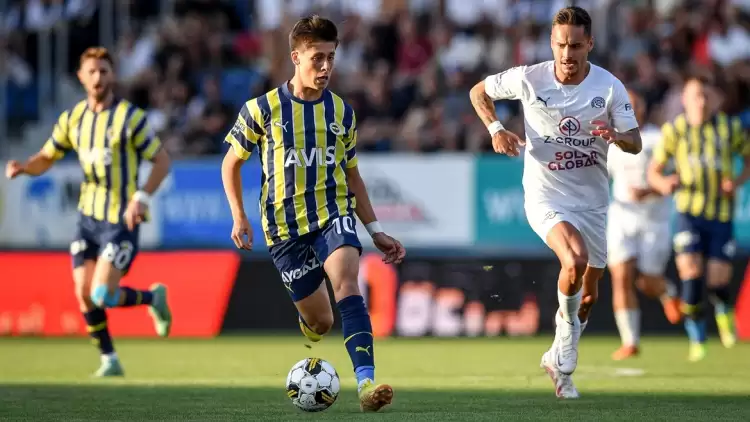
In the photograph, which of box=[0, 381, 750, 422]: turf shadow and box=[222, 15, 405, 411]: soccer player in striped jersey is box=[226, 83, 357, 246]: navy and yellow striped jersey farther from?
box=[0, 381, 750, 422]: turf shadow

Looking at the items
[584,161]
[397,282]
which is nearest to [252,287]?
[397,282]

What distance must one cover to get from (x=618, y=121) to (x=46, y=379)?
4.90 m

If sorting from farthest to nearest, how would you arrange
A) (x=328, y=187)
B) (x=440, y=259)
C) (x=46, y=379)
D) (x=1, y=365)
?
1. (x=440, y=259)
2. (x=1, y=365)
3. (x=46, y=379)
4. (x=328, y=187)

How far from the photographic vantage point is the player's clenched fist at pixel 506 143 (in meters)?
7.88

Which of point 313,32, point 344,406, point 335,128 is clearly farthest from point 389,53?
point 344,406

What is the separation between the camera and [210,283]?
53.0 ft

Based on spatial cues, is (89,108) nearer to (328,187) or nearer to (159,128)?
(328,187)

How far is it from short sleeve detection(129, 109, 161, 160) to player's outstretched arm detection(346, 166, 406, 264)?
3153mm

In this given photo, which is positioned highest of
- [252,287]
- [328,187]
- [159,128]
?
[328,187]

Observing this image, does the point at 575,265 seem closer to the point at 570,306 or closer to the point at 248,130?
the point at 570,306

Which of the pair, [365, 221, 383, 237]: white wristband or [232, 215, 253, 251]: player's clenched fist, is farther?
[365, 221, 383, 237]: white wristband

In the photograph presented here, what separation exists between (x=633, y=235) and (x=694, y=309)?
890mm

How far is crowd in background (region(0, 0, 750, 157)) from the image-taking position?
17750 millimetres

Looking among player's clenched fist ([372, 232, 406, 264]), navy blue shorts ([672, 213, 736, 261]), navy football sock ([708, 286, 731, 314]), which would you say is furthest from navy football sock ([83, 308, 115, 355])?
navy football sock ([708, 286, 731, 314])
